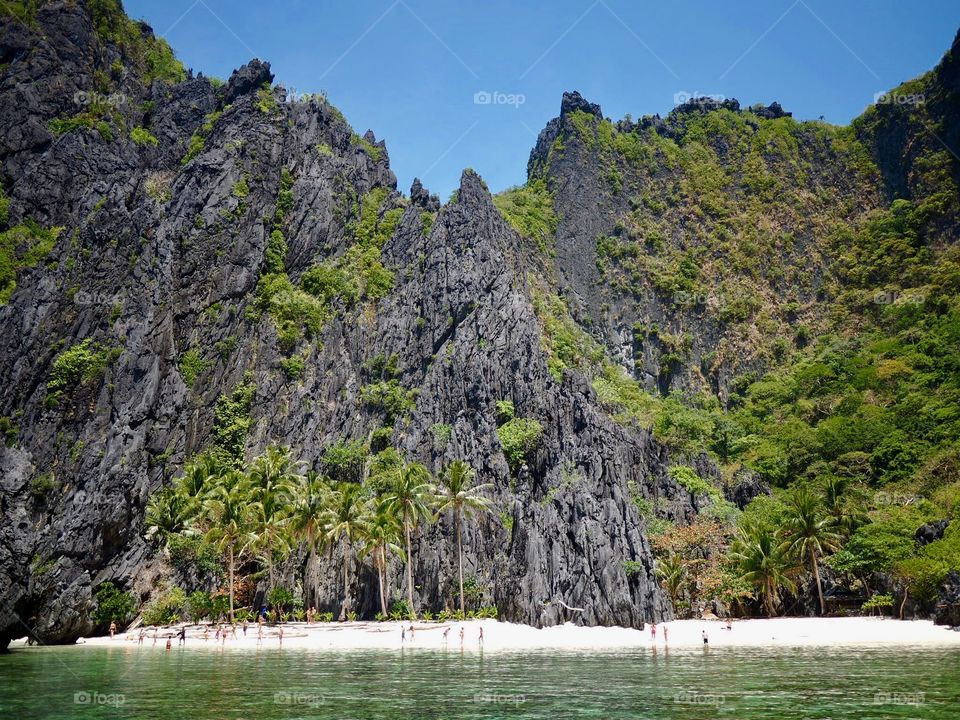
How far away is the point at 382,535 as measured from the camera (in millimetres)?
61656

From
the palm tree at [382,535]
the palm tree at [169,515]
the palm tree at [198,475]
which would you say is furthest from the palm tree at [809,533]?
the palm tree at [198,475]

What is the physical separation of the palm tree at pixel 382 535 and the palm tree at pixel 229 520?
10493mm

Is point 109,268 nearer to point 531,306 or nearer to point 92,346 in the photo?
point 92,346

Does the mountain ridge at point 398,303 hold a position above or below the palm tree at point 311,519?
above

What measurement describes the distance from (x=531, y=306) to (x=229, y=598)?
159 feet

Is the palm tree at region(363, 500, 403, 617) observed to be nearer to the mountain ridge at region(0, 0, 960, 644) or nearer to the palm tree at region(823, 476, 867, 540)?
the mountain ridge at region(0, 0, 960, 644)

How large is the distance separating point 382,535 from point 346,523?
12.4 feet

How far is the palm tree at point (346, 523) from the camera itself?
6375 centimetres

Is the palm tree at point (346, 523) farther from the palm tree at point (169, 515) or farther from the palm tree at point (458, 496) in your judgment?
the palm tree at point (169, 515)

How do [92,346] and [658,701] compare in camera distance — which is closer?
[658,701]

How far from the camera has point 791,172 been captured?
138 m

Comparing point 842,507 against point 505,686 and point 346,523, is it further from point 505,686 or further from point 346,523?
point 505,686

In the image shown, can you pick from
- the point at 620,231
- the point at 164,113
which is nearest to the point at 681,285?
the point at 620,231

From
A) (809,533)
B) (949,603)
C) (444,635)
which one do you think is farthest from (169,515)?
(949,603)
